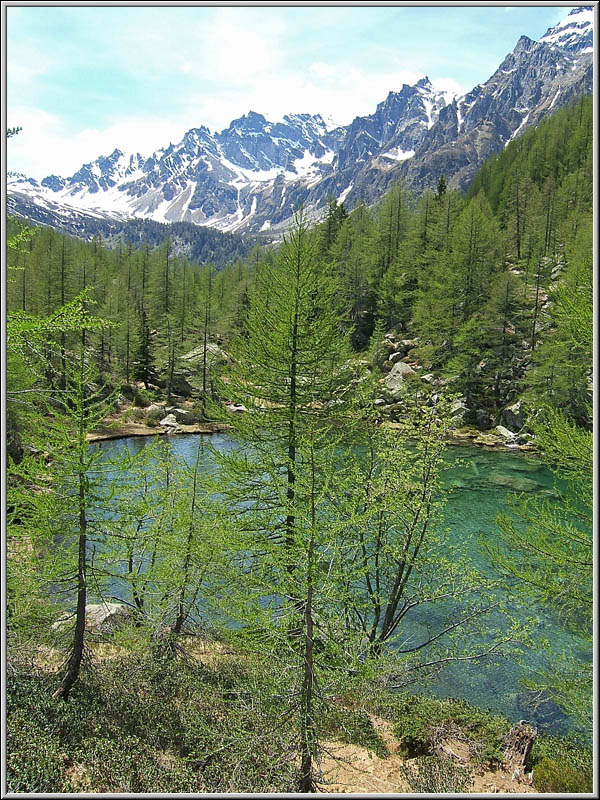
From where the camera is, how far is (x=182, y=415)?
38.7 meters

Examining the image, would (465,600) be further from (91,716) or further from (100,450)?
(100,450)

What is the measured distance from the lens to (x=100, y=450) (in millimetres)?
7586

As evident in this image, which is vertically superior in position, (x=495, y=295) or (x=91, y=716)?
(x=495, y=295)

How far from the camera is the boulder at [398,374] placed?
36750mm

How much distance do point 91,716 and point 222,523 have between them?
10.8 feet

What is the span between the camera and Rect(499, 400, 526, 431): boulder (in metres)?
31.3

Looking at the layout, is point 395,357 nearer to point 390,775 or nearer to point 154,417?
point 154,417

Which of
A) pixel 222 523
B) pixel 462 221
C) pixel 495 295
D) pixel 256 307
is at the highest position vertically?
pixel 462 221

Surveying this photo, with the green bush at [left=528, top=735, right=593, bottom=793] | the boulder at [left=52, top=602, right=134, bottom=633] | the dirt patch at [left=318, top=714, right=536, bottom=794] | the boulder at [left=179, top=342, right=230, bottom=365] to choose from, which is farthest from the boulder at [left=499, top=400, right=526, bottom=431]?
the boulder at [left=52, top=602, right=134, bottom=633]

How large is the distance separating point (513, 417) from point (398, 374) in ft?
31.9

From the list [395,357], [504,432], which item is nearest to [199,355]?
[395,357]

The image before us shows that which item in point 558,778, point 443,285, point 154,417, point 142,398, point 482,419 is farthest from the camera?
point 142,398

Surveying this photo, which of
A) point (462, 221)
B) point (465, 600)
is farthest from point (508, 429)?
point (465, 600)

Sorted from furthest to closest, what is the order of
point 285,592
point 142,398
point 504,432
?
1. point 142,398
2. point 504,432
3. point 285,592
